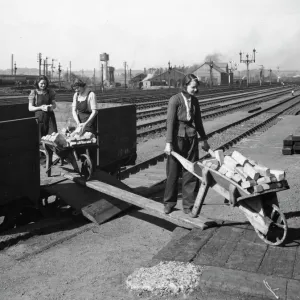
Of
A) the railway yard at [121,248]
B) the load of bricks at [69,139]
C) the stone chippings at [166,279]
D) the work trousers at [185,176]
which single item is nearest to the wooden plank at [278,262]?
the railway yard at [121,248]

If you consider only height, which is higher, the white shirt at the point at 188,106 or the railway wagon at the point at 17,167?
the white shirt at the point at 188,106

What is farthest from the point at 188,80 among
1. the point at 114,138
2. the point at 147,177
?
the point at 147,177

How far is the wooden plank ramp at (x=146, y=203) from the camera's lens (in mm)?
5336

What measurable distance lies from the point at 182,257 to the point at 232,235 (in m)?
0.82

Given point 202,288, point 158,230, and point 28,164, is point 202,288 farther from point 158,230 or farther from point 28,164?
point 28,164

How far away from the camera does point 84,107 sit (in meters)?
7.39

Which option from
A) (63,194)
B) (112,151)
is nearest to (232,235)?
(63,194)

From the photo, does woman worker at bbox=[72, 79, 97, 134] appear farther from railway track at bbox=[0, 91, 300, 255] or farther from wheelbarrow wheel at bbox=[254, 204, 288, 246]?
wheelbarrow wheel at bbox=[254, 204, 288, 246]

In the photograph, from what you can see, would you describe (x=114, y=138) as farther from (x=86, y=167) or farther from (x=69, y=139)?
(x=69, y=139)

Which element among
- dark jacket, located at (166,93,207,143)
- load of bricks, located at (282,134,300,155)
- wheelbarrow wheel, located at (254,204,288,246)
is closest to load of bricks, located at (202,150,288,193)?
wheelbarrow wheel, located at (254,204,288,246)

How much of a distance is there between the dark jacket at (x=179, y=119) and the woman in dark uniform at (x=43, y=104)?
3104mm

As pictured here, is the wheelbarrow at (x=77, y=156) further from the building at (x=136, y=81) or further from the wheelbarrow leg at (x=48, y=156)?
the building at (x=136, y=81)

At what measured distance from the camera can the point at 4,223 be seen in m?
6.06

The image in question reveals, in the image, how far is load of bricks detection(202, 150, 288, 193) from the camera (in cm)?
461
